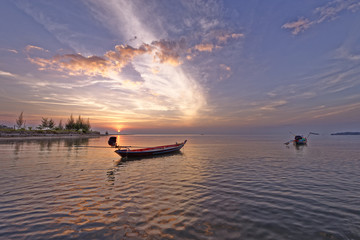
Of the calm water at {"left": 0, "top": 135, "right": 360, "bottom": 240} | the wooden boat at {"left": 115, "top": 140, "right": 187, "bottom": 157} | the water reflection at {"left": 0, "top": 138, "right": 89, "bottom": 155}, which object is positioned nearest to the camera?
the calm water at {"left": 0, "top": 135, "right": 360, "bottom": 240}

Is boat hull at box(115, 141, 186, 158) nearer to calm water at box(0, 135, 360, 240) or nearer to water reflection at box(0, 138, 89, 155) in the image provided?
calm water at box(0, 135, 360, 240)

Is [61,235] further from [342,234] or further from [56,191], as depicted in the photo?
[342,234]

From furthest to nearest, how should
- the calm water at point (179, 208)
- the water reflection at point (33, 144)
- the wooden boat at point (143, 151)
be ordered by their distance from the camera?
the water reflection at point (33, 144) → the wooden boat at point (143, 151) → the calm water at point (179, 208)

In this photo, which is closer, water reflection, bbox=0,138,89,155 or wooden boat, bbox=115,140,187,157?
wooden boat, bbox=115,140,187,157

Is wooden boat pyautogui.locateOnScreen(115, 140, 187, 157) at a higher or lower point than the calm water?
higher

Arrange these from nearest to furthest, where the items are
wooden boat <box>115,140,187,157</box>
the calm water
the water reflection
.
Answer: the calm water < wooden boat <box>115,140,187,157</box> < the water reflection

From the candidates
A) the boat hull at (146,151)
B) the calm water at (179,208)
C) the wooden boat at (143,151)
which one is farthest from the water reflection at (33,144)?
the calm water at (179,208)

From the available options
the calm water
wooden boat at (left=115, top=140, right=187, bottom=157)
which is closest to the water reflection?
wooden boat at (left=115, top=140, right=187, bottom=157)

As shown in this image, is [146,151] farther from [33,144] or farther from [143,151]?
[33,144]

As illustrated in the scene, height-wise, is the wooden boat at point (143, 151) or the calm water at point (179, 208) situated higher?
the wooden boat at point (143, 151)

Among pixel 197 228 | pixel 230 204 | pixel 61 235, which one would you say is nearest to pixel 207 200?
pixel 230 204

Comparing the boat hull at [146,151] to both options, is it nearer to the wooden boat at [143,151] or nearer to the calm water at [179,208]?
the wooden boat at [143,151]

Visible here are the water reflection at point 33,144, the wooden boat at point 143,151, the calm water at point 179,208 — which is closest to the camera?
the calm water at point 179,208

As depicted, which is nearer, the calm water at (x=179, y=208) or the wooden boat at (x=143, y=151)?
the calm water at (x=179, y=208)
